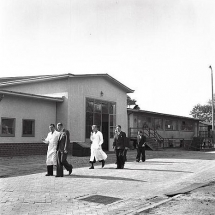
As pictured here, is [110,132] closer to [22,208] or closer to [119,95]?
[119,95]

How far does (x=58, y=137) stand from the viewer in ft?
33.1

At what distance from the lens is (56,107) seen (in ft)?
68.0

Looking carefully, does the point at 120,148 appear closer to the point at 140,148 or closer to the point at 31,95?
the point at 140,148

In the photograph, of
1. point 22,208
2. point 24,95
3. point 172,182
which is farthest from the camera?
point 24,95

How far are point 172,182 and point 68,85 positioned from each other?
12886mm

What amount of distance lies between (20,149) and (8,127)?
1476 mm

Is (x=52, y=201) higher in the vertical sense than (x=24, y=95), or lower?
lower

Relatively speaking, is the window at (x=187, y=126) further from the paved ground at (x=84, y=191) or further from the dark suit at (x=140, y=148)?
the paved ground at (x=84, y=191)

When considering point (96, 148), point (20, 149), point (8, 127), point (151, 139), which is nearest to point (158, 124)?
point (151, 139)

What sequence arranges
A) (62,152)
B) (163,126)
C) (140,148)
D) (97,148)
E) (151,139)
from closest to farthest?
(62,152)
(97,148)
(140,148)
(151,139)
(163,126)

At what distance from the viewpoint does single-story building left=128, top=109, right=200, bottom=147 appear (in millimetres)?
30375

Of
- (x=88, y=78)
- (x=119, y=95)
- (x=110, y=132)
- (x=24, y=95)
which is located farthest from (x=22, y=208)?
(x=119, y=95)

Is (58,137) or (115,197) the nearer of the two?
(115,197)

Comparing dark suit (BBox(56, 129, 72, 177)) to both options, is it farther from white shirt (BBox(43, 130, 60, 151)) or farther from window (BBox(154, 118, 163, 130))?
window (BBox(154, 118, 163, 130))
